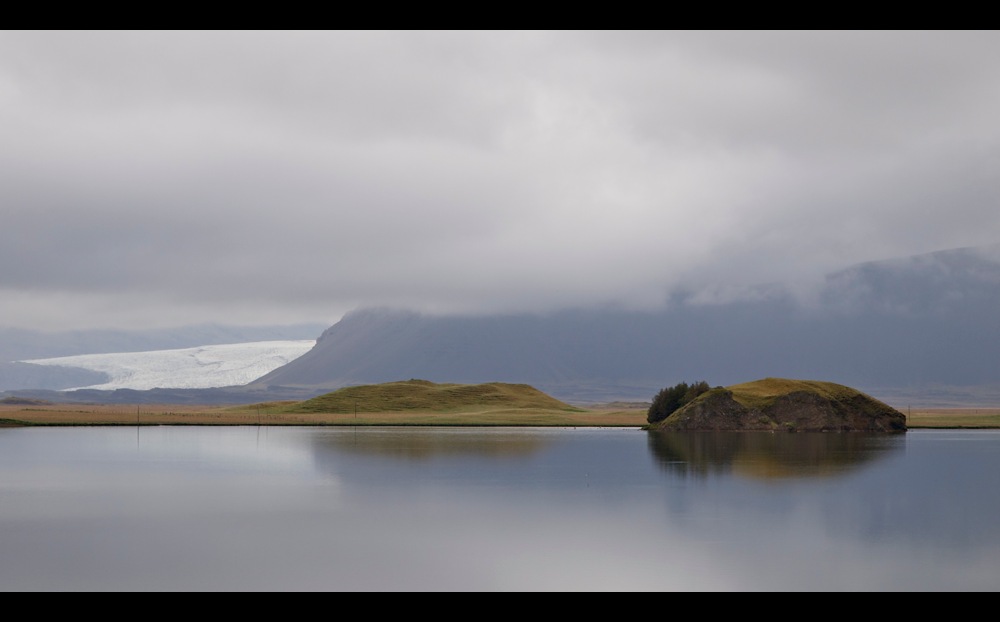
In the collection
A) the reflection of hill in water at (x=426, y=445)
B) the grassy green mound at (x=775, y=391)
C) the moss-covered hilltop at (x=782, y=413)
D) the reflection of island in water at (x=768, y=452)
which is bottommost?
the reflection of island in water at (x=768, y=452)

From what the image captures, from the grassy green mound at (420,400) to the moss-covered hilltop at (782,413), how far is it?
61.8 metres

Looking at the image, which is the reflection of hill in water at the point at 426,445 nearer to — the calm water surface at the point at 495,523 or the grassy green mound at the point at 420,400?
the calm water surface at the point at 495,523

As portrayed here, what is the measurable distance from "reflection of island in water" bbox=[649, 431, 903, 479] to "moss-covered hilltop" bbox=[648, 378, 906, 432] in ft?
12.9

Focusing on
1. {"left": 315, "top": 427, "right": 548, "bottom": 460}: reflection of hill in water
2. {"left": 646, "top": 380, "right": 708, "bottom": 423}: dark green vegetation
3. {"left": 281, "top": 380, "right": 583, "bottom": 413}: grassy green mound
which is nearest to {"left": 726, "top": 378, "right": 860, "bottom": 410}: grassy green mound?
{"left": 646, "top": 380, "right": 708, "bottom": 423}: dark green vegetation

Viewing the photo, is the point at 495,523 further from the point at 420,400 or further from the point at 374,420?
the point at 420,400

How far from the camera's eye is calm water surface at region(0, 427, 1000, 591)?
2488 cm

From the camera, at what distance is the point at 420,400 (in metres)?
173

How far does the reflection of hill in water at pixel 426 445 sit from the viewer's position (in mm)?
66562

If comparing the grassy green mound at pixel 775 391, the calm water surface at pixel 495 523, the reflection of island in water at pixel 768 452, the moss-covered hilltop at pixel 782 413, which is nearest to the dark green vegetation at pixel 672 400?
the moss-covered hilltop at pixel 782 413

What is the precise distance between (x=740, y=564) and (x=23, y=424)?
103 m

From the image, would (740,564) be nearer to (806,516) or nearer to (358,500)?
(806,516)

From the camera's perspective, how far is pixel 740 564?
2636cm

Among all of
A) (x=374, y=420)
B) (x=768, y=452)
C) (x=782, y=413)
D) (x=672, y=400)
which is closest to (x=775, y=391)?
(x=782, y=413)
